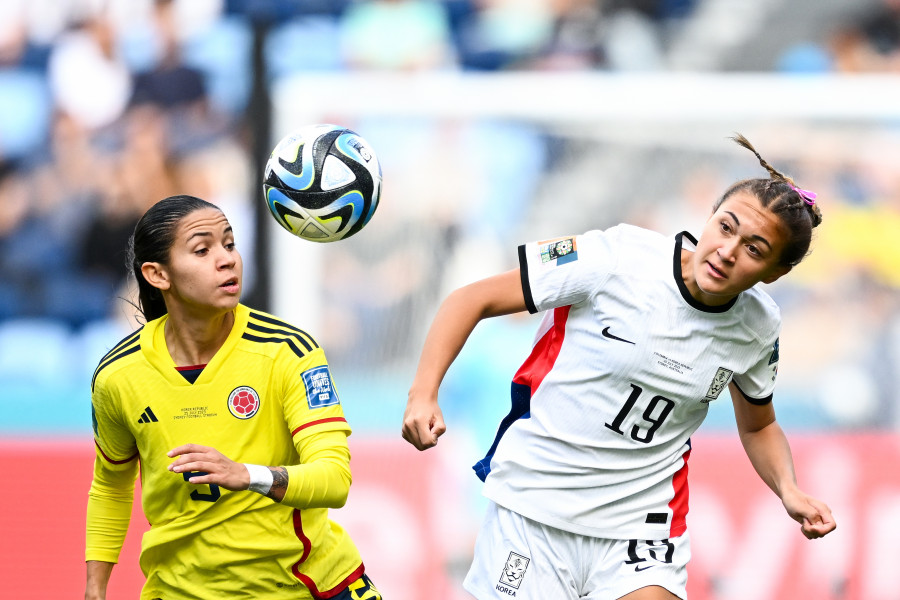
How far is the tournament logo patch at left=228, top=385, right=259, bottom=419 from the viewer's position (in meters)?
3.14

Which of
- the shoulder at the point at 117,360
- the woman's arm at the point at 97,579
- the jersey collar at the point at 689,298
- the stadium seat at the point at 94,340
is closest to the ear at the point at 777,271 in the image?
the jersey collar at the point at 689,298

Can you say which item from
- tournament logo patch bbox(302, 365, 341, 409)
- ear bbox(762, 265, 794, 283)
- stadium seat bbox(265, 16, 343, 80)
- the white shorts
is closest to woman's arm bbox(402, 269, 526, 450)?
tournament logo patch bbox(302, 365, 341, 409)

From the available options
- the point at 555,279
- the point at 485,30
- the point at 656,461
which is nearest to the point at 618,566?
the point at 656,461

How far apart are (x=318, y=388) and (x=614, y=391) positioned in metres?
0.85

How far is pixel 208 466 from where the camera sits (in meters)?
2.73

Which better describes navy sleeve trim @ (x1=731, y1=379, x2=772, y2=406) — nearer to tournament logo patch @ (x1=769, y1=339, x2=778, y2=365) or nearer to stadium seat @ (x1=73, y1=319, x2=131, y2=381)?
tournament logo patch @ (x1=769, y1=339, x2=778, y2=365)

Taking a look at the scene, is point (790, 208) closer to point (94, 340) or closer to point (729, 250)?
point (729, 250)

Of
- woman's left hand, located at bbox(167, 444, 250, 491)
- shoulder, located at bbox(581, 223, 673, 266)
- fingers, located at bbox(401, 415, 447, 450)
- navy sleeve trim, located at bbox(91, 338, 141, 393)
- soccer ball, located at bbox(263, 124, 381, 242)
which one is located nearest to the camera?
woman's left hand, located at bbox(167, 444, 250, 491)

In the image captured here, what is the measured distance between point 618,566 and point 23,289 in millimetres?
6147

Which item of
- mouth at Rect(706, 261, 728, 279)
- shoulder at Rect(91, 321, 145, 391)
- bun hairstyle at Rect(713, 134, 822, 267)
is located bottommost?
shoulder at Rect(91, 321, 145, 391)

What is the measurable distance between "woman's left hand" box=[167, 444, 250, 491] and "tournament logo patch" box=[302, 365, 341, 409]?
0.38m

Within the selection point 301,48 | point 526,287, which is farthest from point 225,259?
point 301,48

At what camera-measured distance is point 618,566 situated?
10.8 ft

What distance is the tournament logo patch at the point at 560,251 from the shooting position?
3293 mm
